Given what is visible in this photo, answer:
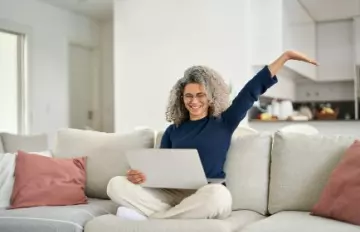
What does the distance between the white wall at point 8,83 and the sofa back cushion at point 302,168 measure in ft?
14.0

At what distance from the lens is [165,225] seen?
6.47ft

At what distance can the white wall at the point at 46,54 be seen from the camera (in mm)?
5824

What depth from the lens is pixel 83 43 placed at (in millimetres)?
6973

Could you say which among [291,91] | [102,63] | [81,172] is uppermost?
[102,63]

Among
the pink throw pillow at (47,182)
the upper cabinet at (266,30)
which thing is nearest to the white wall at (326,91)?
the upper cabinet at (266,30)

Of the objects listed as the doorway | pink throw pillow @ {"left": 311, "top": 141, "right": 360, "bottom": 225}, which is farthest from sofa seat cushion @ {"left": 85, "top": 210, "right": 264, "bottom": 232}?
Answer: the doorway

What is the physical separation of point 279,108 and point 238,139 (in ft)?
9.18

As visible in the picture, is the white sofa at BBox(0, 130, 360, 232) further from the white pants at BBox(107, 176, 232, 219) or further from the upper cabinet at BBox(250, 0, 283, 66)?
the upper cabinet at BBox(250, 0, 283, 66)

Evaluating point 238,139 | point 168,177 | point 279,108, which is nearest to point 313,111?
point 279,108

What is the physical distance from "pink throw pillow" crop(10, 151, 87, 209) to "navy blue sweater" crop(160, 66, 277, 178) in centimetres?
67

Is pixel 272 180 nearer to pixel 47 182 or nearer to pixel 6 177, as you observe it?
pixel 47 182

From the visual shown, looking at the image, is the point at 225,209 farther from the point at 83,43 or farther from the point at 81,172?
the point at 83,43

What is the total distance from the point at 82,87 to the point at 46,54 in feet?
3.28

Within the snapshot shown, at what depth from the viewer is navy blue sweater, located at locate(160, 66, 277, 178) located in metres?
2.35
